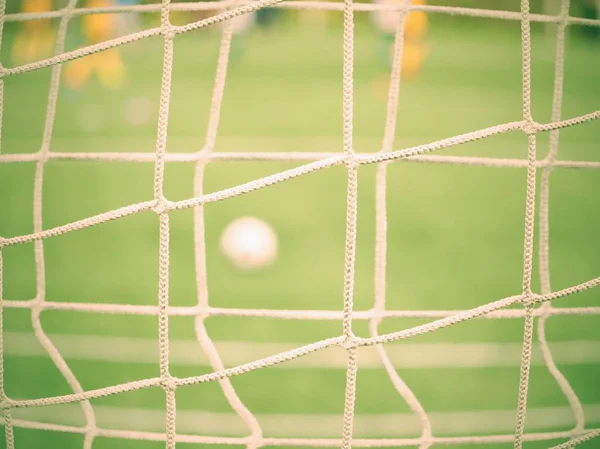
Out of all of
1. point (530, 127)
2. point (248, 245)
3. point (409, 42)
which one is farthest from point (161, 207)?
Answer: point (409, 42)

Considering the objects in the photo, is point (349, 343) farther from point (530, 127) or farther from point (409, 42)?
point (409, 42)

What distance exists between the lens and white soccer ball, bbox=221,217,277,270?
239 cm

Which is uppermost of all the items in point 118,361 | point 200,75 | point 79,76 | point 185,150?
point 200,75

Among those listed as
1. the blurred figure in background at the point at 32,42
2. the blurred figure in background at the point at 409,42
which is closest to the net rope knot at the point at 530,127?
Result: the blurred figure in background at the point at 409,42

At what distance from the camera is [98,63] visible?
5.56 metres

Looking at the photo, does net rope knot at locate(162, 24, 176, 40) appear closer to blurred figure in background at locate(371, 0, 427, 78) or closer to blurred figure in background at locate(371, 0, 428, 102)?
blurred figure in background at locate(371, 0, 428, 102)

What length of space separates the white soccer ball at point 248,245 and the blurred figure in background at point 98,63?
3108 mm

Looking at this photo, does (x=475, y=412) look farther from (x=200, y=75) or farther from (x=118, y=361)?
(x=200, y=75)

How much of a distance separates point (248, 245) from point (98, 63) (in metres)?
3.85

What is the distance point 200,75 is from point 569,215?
4.29 m

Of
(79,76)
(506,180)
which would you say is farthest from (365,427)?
(79,76)

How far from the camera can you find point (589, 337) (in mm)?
1894

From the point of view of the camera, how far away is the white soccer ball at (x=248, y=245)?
2387mm

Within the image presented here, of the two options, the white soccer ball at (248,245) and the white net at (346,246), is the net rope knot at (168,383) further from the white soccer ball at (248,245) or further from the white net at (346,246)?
the white soccer ball at (248,245)
